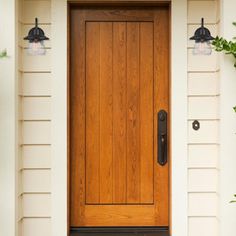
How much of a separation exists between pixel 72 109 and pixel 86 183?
589 mm

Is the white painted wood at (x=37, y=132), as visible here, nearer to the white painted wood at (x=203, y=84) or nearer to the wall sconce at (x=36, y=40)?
the wall sconce at (x=36, y=40)

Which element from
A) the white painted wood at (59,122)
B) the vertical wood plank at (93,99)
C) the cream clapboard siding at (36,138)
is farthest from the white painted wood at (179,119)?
the cream clapboard siding at (36,138)

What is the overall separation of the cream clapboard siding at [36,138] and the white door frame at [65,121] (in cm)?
Result: 5

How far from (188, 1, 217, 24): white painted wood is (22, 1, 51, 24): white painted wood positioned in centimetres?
107

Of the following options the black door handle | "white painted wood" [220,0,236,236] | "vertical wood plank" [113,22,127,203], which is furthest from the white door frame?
"vertical wood plank" [113,22,127,203]

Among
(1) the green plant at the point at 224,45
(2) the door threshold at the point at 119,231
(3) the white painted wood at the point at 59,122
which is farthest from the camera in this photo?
(2) the door threshold at the point at 119,231

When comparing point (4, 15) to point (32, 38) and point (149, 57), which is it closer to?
point (32, 38)

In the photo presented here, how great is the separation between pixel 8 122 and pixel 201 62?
Answer: 1.48 m

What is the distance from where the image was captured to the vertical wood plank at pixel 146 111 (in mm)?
3107

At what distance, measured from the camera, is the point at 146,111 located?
10.2 ft

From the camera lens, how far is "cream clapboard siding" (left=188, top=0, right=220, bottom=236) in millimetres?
2980

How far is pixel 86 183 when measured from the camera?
3113mm

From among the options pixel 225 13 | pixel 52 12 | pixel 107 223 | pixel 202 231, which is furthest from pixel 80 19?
pixel 202 231

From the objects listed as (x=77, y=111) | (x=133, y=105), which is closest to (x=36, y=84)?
(x=77, y=111)
